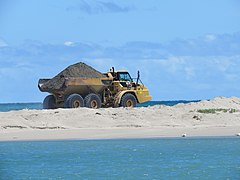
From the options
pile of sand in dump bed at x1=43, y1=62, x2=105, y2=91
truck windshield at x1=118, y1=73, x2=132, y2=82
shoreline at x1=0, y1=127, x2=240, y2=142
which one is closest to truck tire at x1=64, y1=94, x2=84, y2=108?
pile of sand in dump bed at x1=43, y1=62, x2=105, y2=91

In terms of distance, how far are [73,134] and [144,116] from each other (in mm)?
3589

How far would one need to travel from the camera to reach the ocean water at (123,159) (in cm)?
1356

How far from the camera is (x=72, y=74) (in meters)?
29.2

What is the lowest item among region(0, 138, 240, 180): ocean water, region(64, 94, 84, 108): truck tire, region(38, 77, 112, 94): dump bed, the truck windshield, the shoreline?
region(0, 138, 240, 180): ocean water

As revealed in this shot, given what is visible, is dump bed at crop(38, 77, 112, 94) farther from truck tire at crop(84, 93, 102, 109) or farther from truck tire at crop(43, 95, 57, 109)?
truck tire at crop(43, 95, 57, 109)

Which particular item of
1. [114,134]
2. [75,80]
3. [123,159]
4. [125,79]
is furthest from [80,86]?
[123,159]

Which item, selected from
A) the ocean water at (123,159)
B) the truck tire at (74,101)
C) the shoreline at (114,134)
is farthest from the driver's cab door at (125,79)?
the ocean water at (123,159)

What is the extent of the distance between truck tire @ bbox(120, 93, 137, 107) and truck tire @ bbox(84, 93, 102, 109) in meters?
1.00

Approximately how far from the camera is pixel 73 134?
2205 centimetres

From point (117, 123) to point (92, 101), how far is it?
4.62 metres

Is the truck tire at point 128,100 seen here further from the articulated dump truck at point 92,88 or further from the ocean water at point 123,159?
the ocean water at point 123,159

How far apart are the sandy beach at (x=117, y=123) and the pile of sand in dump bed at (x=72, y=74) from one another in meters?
3.66

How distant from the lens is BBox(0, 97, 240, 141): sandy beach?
2192 centimetres

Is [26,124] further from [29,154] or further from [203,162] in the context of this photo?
[203,162]
